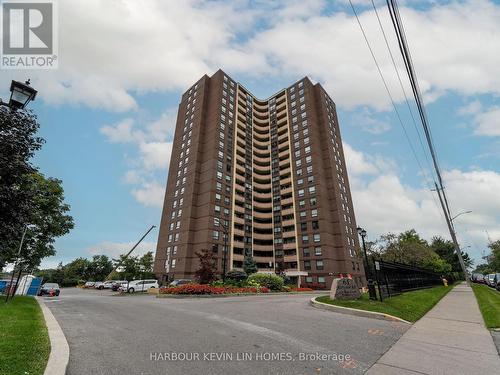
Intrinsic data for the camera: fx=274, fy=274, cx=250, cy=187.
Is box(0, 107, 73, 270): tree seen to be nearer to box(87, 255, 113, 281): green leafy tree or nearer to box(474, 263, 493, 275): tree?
box(87, 255, 113, 281): green leafy tree

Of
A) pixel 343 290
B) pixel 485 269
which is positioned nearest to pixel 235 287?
pixel 343 290

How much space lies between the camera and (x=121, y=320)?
938cm

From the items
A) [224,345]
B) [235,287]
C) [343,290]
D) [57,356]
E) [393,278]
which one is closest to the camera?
[57,356]

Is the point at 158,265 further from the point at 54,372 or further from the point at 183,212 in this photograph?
the point at 54,372

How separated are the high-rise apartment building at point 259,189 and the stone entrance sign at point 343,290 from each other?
3509 centimetres

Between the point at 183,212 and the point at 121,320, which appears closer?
the point at 121,320

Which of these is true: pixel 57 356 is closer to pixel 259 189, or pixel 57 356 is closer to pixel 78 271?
pixel 259 189

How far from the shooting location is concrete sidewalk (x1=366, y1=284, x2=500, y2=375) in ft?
16.1

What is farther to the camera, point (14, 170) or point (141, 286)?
point (141, 286)

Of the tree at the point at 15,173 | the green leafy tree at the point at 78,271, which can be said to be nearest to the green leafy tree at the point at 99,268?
the green leafy tree at the point at 78,271

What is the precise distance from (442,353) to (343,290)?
359 inches

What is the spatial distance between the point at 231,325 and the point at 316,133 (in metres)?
62.4

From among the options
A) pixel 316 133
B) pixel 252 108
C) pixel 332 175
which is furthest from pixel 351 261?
pixel 252 108

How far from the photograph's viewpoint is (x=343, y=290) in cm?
1469
